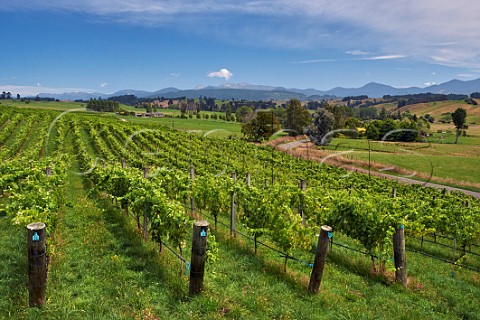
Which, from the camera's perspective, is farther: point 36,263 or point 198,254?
point 198,254

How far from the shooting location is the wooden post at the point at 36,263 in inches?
226

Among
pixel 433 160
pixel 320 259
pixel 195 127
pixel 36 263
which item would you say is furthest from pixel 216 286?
pixel 195 127

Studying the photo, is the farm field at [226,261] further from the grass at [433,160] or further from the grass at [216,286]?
the grass at [433,160]

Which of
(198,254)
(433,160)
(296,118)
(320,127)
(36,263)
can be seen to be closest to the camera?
(36,263)

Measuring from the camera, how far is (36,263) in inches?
230

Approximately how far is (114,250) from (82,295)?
2.63 metres

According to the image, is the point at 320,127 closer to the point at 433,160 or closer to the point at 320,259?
the point at 433,160

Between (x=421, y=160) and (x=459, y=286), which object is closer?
(x=459, y=286)

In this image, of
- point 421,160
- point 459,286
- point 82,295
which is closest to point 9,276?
point 82,295

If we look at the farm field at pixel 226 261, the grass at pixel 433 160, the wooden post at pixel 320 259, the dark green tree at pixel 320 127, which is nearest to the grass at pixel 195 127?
the dark green tree at pixel 320 127

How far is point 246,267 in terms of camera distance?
8562 mm

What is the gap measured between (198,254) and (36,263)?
3.00 m

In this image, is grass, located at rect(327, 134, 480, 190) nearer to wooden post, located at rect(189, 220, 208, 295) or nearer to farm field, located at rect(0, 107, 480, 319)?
farm field, located at rect(0, 107, 480, 319)

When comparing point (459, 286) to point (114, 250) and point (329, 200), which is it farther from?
point (114, 250)
